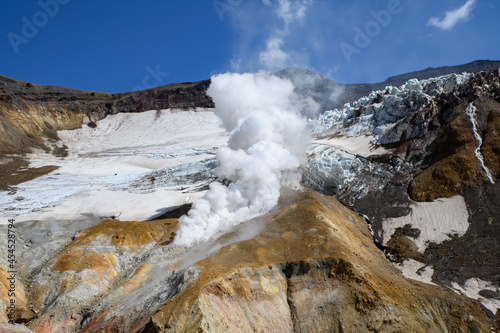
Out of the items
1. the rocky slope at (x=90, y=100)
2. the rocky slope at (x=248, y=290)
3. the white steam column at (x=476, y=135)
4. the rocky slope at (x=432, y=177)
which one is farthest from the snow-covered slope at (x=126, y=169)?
the white steam column at (x=476, y=135)

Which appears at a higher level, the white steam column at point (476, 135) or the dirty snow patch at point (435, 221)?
the white steam column at point (476, 135)

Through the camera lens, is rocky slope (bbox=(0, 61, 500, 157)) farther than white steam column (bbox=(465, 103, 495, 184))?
Yes

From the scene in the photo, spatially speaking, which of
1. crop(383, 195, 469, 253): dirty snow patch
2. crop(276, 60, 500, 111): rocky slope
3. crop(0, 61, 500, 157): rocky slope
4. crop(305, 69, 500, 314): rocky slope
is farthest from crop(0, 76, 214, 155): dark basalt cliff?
crop(383, 195, 469, 253): dirty snow patch

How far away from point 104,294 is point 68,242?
9302 millimetres

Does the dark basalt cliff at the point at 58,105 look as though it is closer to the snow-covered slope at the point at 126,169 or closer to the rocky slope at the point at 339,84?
the snow-covered slope at the point at 126,169

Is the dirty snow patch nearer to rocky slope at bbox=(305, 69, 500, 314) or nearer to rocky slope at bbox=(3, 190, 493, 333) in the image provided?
rocky slope at bbox=(305, 69, 500, 314)

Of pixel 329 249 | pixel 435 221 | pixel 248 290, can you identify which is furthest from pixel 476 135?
pixel 248 290

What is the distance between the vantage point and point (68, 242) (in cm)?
2814

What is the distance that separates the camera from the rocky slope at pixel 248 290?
611 inches

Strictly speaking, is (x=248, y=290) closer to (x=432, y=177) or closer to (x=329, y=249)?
(x=329, y=249)

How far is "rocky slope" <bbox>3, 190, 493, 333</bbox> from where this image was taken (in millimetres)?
15516

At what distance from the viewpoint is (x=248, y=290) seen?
54.8 feet

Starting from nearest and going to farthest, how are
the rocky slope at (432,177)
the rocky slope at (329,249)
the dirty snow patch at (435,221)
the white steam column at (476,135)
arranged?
1. the rocky slope at (329,249)
2. the rocky slope at (432,177)
3. the dirty snow patch at (435,221)
4. the white steam column at (476,135)

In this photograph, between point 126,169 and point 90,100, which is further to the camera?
point 90,100
